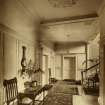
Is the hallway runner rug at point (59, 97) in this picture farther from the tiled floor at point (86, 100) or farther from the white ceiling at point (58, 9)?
the white ceiling at point (58, 9)

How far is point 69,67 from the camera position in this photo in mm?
9609

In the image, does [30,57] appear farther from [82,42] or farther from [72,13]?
[82,42]

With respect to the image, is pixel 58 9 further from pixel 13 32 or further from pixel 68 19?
pixel 13 32

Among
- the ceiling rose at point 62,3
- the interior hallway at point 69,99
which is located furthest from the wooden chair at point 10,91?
the ceiling rose at point 62,3

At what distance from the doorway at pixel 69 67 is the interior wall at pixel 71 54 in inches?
12.6

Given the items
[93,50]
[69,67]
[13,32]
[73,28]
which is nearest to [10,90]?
[13,32]

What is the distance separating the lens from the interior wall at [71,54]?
917 centimetres

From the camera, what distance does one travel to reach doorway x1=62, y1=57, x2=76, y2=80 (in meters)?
9.54

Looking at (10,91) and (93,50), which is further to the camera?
(93,50)

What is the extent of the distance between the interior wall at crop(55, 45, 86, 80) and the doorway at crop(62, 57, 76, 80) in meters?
0.32

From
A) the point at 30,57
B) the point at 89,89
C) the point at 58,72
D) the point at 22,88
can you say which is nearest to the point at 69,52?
the point at 58,72

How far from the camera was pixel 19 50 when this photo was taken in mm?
3381

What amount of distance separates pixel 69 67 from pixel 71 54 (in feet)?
3.51

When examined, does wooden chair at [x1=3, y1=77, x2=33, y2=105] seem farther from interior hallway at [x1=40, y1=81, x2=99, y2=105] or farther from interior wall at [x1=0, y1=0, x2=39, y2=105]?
interior hallway at [x1=40, y1=81, x2=99, y2=105]
